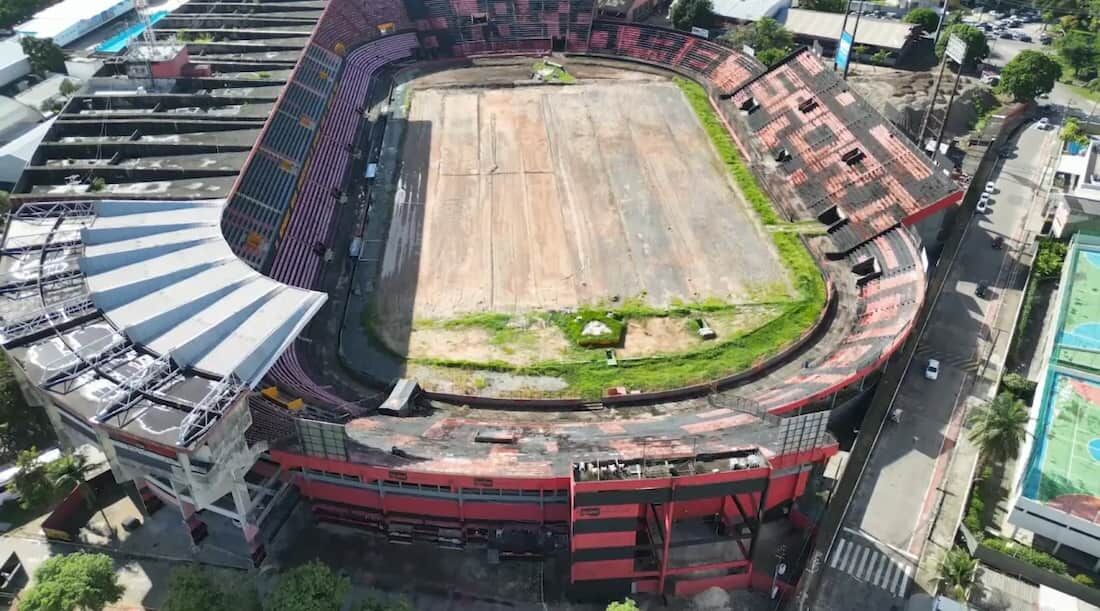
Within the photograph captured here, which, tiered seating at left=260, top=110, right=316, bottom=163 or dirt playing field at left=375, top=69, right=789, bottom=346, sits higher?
tiered seating at left=260, top=110, right=316, bottom=163

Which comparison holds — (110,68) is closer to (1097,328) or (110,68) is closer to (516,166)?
(516,166)

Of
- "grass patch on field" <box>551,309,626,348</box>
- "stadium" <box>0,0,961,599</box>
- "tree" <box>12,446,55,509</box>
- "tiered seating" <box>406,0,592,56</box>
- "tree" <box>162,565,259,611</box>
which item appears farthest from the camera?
"tiered seating" <box>406,0,592,56</box>

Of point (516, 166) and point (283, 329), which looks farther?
point (516, 166)

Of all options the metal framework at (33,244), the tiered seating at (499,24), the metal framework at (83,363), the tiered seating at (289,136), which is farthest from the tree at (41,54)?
the metal framework at (83,363)

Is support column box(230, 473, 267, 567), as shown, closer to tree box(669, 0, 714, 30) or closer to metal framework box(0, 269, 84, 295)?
metal framework box(0, 269, 84, 295)

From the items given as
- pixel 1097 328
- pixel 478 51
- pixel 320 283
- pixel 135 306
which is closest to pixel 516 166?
pixel 320 283

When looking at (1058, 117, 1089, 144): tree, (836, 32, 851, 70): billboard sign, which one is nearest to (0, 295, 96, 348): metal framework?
(836, 32, 851, 70): billboard sign
